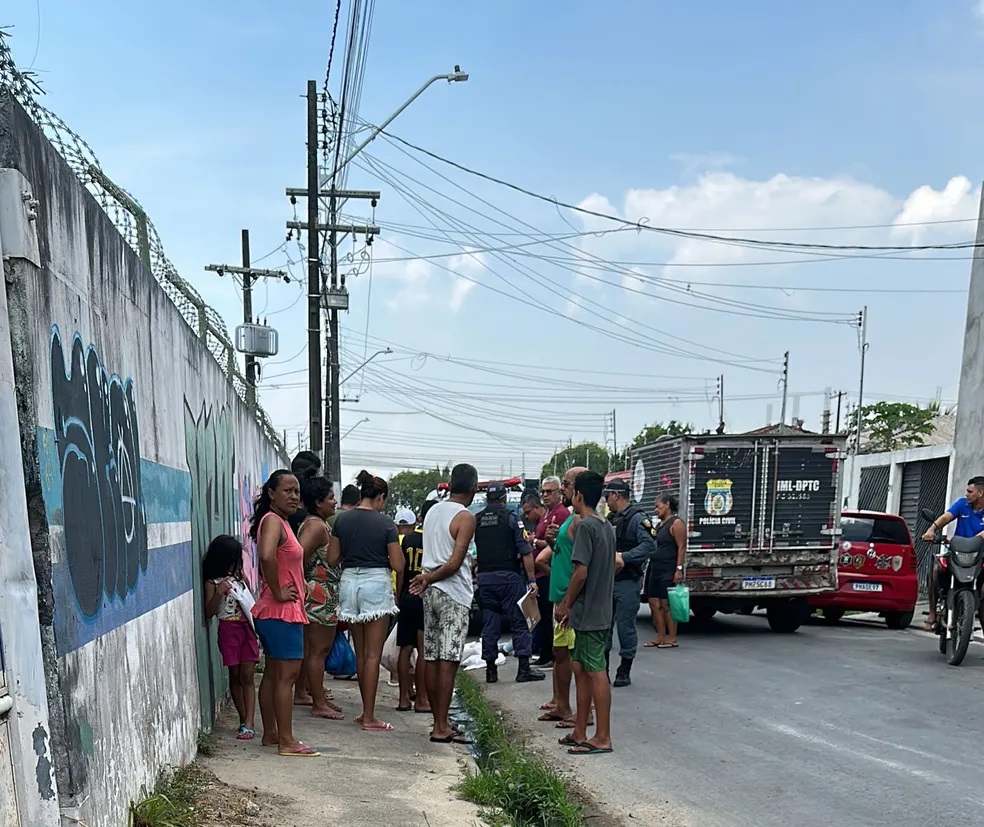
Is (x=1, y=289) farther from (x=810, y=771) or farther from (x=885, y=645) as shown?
(x=885, y=645)

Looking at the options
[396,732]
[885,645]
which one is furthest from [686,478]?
[396,732]

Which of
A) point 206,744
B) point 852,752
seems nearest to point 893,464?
point 852,752

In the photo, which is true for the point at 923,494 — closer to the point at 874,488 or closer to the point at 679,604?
the point at 874,488

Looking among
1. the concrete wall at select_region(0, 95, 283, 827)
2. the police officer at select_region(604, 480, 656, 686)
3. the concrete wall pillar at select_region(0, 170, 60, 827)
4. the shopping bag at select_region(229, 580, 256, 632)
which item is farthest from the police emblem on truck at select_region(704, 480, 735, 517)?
the concrete wall pillar at select_region(0, 170, 60, 827)

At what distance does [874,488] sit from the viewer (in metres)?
26.0

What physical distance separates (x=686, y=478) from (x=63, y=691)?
11298mm

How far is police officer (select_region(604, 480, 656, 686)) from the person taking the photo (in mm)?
9742

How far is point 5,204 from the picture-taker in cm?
329

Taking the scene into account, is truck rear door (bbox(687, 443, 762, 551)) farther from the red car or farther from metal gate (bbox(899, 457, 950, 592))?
metal gate (bbox(899, 457, 950, 592))

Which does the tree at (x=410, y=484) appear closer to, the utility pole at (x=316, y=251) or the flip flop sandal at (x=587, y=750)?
the utility pole at (x=316, y=251)

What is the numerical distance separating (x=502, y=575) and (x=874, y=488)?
60.3 feet

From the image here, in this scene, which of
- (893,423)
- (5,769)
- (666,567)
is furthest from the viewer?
(893,423)

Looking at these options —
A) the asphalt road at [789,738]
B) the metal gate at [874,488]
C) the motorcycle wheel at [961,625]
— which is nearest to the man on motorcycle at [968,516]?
the motorcycle wheel at [961,625]

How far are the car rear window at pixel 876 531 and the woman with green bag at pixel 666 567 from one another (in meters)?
3.88
